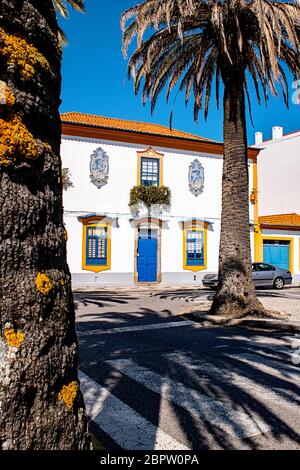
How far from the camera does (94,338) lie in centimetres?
730

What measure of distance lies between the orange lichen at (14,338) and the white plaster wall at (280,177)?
3183 centimetres

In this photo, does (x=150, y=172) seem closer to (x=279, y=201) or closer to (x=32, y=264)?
(x=279, y=201)

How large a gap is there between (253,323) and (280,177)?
26.1 meters

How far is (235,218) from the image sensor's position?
9797 millimetres

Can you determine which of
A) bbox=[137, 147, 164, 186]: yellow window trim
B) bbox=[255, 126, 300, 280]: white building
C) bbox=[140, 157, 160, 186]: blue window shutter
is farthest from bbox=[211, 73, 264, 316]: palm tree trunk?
bbox=[255, 126, 300, 280]: white building

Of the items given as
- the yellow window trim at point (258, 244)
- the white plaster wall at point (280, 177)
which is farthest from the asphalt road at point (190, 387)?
the white plaster wall at point (280, 177)

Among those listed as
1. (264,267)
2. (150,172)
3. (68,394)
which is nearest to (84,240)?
(150,172)

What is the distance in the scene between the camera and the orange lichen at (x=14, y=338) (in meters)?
1.56

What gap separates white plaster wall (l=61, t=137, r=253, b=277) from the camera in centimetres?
1933

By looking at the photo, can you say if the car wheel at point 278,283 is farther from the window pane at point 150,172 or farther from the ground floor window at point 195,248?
the window pane at point 150,172

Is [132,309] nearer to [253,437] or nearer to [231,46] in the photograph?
[231,46]

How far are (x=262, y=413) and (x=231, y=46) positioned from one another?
8.85m

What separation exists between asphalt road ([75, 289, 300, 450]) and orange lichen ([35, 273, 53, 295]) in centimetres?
198

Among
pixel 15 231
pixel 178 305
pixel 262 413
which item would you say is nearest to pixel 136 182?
pixel 178 305
